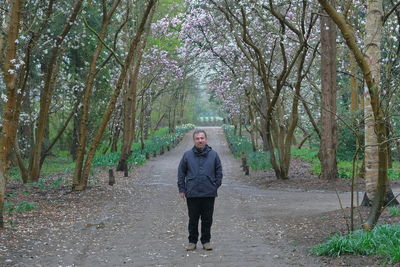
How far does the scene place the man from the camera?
7715mm

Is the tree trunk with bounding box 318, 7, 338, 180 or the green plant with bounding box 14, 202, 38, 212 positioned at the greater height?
the tree trunk with bounding box 318, 7, 338, 180

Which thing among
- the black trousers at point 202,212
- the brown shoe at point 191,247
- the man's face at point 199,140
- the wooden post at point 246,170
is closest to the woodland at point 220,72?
the wooden post at point 246,170

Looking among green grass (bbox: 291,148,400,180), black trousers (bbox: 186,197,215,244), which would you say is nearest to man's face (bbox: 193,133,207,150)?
black trousers (bbox: 186,197,215,244)

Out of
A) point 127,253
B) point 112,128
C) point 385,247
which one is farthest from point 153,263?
point 112,128

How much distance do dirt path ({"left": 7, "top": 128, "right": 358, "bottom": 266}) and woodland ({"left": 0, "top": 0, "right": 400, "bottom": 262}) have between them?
115cm

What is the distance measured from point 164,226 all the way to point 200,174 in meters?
2.95

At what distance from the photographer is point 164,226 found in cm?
1039

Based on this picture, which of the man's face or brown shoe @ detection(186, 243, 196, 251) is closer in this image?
the man's face

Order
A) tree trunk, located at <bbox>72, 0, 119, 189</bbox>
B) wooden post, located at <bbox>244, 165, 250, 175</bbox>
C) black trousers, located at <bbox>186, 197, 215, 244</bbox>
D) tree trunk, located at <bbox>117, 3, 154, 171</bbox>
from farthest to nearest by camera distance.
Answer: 1. tree trunk, located at <bbox>117, 3, 154, 171</bbox>
2. wooden post, located at <bbox>244, 165, 250, 175</bbox>
3. tree trunk, located at <bbox>72, 0, 119, 189</bbox>
4. black trousers, located at <bbox>186, 197, 215, 244</bbox>

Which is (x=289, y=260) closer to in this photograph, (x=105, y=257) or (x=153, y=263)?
(x=153, y=263)

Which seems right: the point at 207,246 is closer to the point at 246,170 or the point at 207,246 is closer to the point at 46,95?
the point at 46,95

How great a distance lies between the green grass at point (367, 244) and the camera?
666cm

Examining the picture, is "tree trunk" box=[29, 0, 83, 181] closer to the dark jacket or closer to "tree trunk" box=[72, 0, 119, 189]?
"tree trunk" box=[72, 0, 119, 189]

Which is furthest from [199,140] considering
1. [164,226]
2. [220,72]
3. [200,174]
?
[220,72]
